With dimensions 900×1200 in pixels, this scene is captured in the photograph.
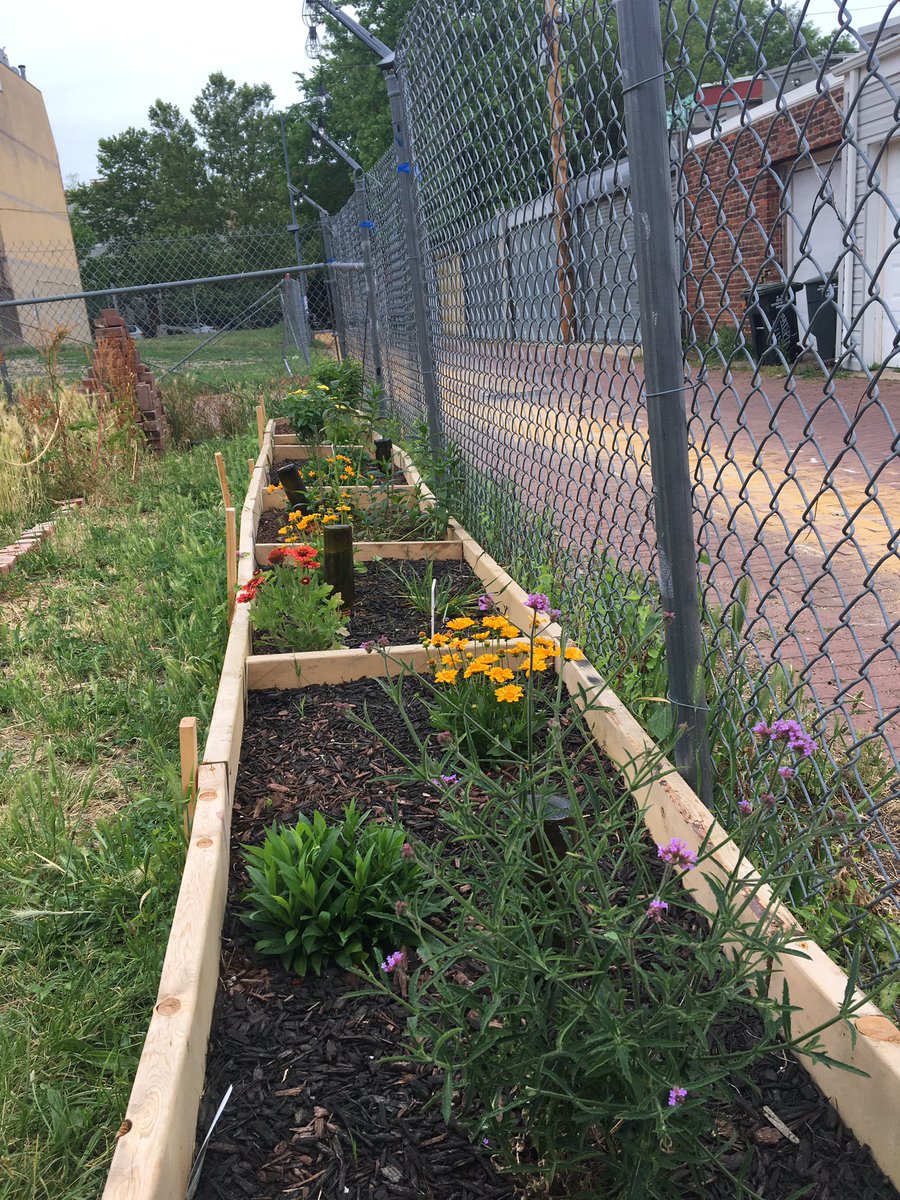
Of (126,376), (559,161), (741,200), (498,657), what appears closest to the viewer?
(498,657)

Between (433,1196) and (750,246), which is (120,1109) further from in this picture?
(750,246)

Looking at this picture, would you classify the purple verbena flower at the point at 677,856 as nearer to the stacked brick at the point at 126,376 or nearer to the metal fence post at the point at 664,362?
the metal fence post at the point at 664,362

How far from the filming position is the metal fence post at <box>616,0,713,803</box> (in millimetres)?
1983

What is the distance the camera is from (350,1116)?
1586mm

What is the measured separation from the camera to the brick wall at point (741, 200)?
1.71 meters

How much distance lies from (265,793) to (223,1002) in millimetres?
790

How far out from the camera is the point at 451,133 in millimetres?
4668

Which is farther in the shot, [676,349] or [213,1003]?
[676,349]

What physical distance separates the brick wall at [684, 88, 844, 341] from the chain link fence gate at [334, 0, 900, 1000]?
2cm

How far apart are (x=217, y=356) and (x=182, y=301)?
7591 mm

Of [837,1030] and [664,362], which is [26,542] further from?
[837,1030]

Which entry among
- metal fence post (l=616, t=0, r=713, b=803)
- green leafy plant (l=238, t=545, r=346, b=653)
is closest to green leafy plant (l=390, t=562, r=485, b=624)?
green leafy plant (l=238, t=545, r=346, b=653)

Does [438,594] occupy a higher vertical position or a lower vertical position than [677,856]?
lower

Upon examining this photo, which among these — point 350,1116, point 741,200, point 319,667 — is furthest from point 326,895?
point 741,200
